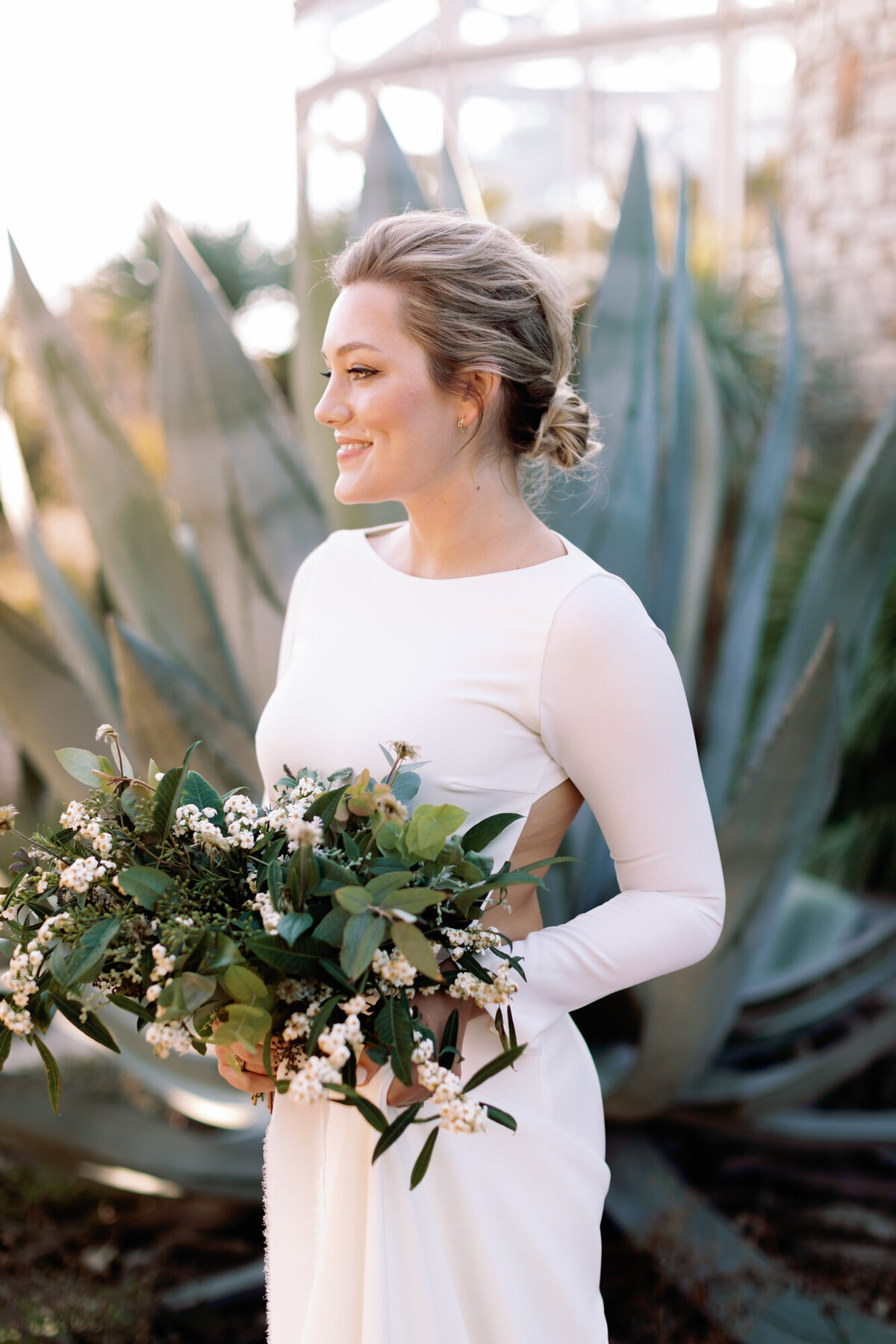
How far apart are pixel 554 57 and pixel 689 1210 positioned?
10.7 metres

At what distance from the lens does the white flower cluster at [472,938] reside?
3.21ft

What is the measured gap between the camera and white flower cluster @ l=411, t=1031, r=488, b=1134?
33.4 inches

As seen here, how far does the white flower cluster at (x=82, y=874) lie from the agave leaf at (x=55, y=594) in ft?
3.82

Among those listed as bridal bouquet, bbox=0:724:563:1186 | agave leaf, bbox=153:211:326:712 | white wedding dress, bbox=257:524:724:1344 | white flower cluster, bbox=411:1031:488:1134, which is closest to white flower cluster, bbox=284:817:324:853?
bridal bouquet, bbox=0:724:563:1186

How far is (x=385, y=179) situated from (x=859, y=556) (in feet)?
3.94

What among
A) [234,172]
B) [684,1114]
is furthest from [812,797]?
[234,172]

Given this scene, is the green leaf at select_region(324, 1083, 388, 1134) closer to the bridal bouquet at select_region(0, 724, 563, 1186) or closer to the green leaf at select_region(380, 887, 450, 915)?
the bridal bouquet at select_region(0, 724, 563, 1186)

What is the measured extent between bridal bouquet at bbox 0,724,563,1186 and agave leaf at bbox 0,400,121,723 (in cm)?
112

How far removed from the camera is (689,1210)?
2.18m

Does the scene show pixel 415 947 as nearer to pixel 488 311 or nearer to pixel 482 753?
pixel 482 753

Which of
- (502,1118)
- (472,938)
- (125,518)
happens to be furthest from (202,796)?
(125,518)

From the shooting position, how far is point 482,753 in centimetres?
119

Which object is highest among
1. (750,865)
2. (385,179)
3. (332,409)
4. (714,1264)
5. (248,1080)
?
(385,179)

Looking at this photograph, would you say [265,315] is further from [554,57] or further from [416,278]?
[416,278]
